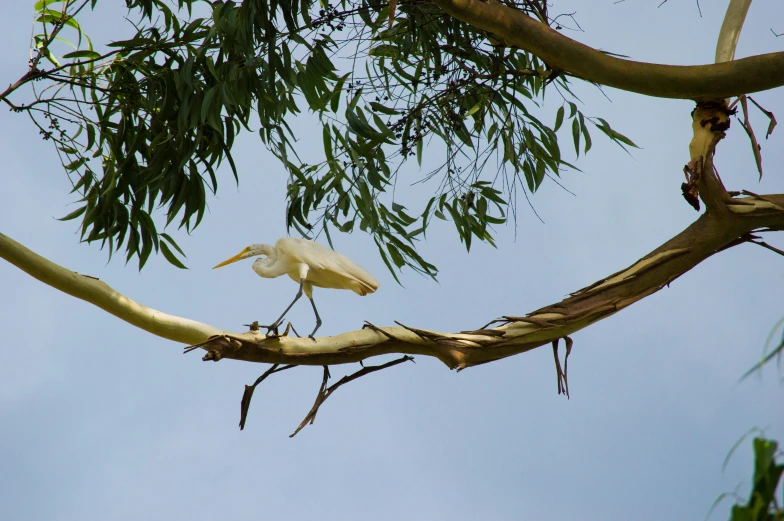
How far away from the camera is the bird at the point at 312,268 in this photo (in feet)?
8.13

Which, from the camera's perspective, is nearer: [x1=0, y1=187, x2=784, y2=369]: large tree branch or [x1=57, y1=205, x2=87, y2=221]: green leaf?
[x1=0, y1=187, x2=784, y2=369]: large tree branch

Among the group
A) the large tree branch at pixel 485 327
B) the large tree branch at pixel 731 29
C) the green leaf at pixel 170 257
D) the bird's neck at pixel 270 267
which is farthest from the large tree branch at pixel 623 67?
the green leaf at pixel 170 257

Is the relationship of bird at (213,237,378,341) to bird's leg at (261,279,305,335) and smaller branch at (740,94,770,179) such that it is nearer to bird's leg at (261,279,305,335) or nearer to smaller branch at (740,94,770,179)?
bird's leg at (261,279,305,335)

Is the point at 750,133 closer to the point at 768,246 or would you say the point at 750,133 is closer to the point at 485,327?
the point at 768,246

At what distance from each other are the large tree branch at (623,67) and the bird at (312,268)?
780 millimetres

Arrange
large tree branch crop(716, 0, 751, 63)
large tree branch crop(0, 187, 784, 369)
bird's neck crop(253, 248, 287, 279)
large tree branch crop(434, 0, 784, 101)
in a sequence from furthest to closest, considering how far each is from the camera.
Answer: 1. bird's neck crop(253, 248, 287, 279)
2. large tree branch crop(716, 0, 751, 63)
3. large tree branch crop(0, 187, 784, 369)
4. large tree branch crop(434, 0, 784, 101)

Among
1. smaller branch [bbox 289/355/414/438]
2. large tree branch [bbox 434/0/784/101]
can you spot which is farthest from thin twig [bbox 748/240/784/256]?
smaller branch [bbox 289/355/414/438]

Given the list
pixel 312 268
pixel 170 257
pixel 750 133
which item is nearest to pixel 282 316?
pixel 312 268

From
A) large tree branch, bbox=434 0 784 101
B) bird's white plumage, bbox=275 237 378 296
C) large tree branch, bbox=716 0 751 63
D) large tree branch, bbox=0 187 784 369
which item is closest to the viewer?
large tree branch, bbox=434 0 784 101

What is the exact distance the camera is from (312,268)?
2520mm

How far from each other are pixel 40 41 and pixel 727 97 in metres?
2.37

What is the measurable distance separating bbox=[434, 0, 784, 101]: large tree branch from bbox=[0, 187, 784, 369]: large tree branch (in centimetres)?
33

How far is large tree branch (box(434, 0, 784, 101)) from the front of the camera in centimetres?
195

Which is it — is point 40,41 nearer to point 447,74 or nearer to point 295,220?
point 295,220
